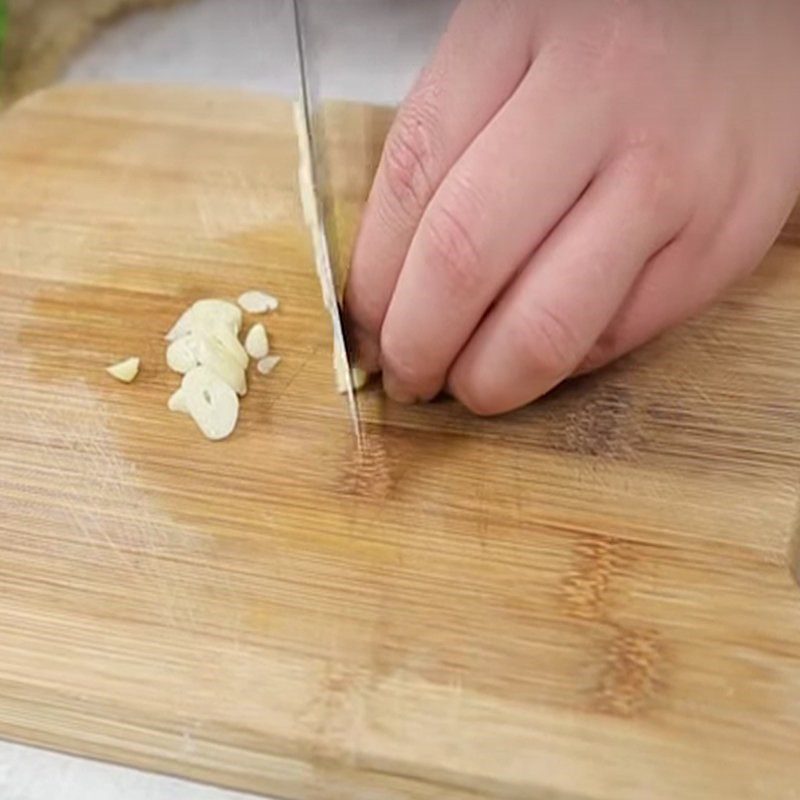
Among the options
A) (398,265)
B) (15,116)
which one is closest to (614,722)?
(398,265)

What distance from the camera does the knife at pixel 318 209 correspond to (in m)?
0.81

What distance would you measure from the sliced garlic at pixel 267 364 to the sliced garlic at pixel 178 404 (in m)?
0.05

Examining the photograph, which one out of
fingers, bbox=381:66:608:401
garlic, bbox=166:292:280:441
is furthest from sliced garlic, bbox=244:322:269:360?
fingers, bbox=381:66:608:401

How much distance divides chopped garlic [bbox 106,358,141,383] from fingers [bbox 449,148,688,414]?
217 mm

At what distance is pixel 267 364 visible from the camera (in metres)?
0.85

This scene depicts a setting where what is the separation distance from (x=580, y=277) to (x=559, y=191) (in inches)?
1.8

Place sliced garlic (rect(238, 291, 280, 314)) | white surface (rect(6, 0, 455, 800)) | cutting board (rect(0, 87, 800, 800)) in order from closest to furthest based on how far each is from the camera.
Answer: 1. cutting board (rect(0, 87, 800, 800))
2. sliced garlic (rect(238, 291, 280, 314))
3. white surface (rect(6, 0, 455, 800))

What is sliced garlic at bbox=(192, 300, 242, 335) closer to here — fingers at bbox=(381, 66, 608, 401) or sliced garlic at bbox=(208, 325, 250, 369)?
sliced garlic at bbox=(208, 325, 250, 369)

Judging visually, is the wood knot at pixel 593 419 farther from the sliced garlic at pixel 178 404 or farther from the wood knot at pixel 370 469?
the sliced garlic at pixel 178 404

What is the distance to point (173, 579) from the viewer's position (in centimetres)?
73

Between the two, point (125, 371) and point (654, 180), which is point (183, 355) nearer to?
point (125, 371)

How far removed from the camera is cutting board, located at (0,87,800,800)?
2.19ft

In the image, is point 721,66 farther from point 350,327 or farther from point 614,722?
point 614,722

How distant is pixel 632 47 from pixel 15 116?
0.48m
